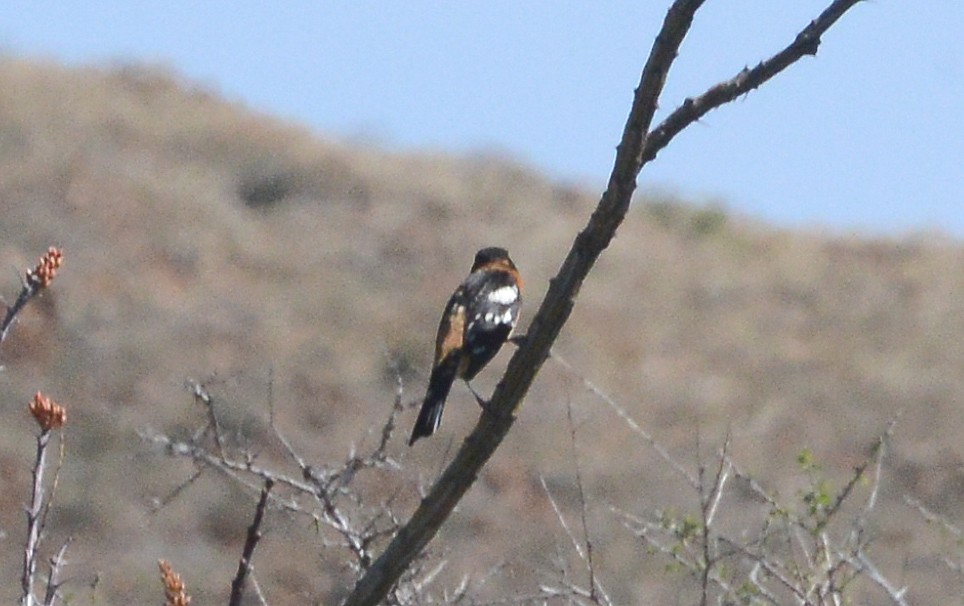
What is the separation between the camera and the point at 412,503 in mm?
12734

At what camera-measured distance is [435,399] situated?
4.91 m

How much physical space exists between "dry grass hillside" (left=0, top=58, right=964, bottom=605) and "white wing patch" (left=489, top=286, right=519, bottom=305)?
7.17m

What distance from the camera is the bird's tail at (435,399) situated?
15.5 ft

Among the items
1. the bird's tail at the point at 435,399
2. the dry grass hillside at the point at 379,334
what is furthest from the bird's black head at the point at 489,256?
the dry grass hillside at the point at 379,334

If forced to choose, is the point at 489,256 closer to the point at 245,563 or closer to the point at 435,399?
the point at 435,399

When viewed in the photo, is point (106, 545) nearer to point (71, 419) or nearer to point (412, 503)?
point (71, 419)

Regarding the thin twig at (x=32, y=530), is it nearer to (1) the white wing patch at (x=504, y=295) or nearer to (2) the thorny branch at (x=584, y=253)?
(2) the thorny branch at (x=584, y=253)

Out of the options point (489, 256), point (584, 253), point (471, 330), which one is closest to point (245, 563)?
point (584, 253)

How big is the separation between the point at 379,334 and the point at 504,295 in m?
16.3

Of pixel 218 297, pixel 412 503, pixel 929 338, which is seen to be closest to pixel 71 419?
pixel 218 297

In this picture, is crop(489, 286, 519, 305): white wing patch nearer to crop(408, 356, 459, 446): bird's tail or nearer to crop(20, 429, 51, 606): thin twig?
Answer: crop(408, 356, 459, 446): bird's tail

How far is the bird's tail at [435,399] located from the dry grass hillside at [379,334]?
739cm

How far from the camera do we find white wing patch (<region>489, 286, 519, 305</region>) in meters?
5.26

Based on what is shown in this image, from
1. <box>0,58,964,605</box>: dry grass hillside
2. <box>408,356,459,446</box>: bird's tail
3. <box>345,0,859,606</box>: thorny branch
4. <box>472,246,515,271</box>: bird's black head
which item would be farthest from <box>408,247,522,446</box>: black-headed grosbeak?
<box>0,58,964,605</box>: dry grass hillside
